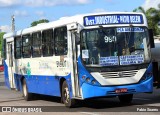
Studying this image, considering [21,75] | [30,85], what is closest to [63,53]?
[30,85]

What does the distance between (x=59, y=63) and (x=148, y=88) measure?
10.2ft

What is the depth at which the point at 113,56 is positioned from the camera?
1335cm

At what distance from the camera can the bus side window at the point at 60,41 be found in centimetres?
1438

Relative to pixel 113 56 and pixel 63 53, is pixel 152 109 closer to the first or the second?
pixel 113 56

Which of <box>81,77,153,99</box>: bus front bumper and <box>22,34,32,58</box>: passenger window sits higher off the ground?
<box>22,34,32,58</box>: passenger window

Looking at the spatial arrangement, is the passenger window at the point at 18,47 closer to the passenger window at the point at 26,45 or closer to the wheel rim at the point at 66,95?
the passenger window at the point at 26,45

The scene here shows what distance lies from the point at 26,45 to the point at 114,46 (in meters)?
5.81

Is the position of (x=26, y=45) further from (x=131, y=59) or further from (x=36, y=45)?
(x=131, y=59)

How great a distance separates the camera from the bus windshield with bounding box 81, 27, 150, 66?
1327 centimetres

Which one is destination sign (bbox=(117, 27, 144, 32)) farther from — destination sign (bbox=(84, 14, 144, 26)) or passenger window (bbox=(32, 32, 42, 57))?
passenger window (bbox=(32, 32, 42, 57))

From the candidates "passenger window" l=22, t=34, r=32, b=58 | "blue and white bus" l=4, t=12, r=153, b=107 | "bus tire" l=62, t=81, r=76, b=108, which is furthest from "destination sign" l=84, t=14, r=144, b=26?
"passenger window" l=22, t=34, r=32, b=58

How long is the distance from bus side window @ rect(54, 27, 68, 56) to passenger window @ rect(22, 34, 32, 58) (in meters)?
2.96

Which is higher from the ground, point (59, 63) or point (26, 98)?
point (59, 63)

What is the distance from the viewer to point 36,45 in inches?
667
